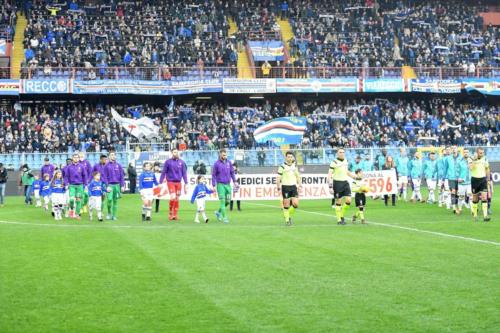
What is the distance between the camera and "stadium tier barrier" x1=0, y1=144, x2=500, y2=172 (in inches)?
1698

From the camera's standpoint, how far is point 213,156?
1754 inches

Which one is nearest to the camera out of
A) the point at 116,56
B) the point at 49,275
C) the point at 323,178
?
the point at 49,275

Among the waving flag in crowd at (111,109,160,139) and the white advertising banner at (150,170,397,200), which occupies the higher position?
the waving flag in crowd at (111,109,160,139)

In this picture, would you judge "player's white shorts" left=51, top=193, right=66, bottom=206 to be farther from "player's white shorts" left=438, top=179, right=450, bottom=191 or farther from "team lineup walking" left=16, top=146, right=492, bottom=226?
"player's white shorts" left=438, top=179, right=450, bottom=191

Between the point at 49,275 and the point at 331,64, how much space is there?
45.3 metres

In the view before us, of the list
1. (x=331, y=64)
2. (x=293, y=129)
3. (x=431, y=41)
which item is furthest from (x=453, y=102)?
(x=293, y=129)

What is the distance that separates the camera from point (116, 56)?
53781 millimetres

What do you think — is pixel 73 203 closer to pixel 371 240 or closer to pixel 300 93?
pixel 371 240

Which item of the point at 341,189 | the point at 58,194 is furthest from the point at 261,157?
the point at 341,189

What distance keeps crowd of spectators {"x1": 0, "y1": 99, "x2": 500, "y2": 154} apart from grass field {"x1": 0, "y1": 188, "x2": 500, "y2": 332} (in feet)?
84.2

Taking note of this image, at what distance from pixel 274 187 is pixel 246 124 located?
762 inches

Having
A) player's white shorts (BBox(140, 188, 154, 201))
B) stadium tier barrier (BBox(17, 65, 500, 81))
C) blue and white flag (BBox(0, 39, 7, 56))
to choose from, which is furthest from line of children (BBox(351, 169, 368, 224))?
blue and white flag (BBox(0, 39, 7, 56))

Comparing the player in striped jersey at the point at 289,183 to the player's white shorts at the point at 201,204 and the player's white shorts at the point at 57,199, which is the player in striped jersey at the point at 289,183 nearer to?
the player's white shorts at the point at 201,204

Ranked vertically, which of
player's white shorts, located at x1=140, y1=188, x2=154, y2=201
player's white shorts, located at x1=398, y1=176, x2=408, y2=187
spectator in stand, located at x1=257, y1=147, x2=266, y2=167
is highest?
spectator in stand, located at x1=257, y1=147, x2=266, y2=167
